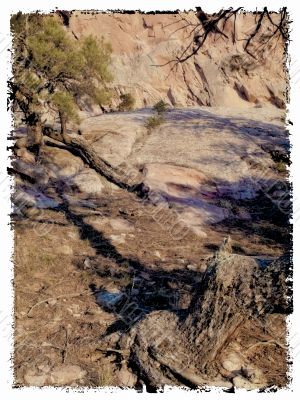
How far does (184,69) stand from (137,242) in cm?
2556

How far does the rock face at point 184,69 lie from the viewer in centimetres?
2831

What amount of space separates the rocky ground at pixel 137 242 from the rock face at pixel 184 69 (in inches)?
580

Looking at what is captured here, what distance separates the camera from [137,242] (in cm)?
693

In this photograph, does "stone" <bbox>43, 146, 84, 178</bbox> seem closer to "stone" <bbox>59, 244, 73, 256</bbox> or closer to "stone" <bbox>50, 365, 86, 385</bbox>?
"stone" <bbox>59, 244, 73, 256</bbox>

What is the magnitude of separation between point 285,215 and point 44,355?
6.67 m

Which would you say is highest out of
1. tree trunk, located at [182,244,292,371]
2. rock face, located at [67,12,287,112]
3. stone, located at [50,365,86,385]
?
rock face, located at [67,12,287,112]

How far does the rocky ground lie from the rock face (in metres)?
14.7

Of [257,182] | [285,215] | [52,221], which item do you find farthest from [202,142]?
[52,221]

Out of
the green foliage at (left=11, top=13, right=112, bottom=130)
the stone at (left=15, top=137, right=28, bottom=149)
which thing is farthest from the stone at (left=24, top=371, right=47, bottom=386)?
the stone at (left=15, top=137, right=28, bottom=149)

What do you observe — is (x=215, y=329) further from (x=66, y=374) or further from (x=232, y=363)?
(x=66, y=374)

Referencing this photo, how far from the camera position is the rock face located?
28.3 metres

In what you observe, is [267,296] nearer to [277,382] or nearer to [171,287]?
[277,382]

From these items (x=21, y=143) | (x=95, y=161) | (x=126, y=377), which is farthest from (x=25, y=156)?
(x=126, y=377)

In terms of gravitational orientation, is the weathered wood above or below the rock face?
below
